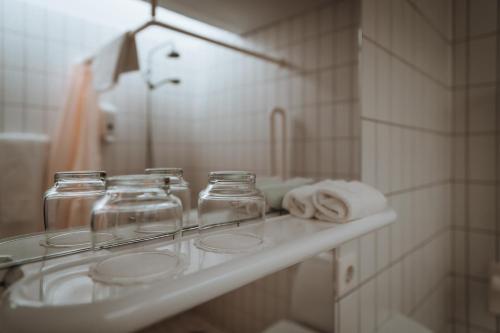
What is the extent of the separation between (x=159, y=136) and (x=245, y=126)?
0.82ft

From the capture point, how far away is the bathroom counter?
275mm

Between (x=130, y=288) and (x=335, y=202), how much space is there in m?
0.48

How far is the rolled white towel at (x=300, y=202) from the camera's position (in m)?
0.72

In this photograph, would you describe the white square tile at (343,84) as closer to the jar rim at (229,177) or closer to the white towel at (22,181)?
the jar rim at (229,177)

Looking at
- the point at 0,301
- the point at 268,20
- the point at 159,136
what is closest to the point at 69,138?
the point at 159,136

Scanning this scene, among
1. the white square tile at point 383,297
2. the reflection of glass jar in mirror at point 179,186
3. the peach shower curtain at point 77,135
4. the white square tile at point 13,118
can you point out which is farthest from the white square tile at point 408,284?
the white square tile at point 13,118

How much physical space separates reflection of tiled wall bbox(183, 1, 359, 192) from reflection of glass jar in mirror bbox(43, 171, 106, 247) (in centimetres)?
38

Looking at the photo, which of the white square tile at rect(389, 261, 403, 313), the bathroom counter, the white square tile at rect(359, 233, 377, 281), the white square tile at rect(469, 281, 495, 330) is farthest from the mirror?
the white square tile at rect(469, 281, 495, 330)

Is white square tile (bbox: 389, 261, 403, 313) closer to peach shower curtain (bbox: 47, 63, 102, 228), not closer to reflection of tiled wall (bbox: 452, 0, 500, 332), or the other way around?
reflection of tiled wall (bbox: 452, 0, 500, 332)

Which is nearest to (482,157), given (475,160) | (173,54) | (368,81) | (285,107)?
(475,160)

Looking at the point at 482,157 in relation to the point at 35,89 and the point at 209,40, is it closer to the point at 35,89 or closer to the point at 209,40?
the point at 209,40

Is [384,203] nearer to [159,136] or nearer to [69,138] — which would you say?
[159,136]

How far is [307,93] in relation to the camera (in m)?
0.93

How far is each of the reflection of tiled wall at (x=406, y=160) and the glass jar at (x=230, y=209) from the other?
333mm
